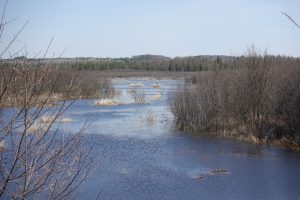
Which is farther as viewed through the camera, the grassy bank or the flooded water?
the grassy bank

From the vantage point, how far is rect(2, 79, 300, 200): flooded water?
51.2 feet

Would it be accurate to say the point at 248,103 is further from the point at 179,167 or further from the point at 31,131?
the point at 31,131

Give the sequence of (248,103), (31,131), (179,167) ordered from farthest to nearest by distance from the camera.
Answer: (248,103)
(179,167)
(31,131)

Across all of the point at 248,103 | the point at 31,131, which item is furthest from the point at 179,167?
the point at 31,131

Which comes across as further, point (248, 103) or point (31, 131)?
point (248, 103)

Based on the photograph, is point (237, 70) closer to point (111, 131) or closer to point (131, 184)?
point (111, 131)

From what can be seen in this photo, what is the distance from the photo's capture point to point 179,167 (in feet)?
62.3

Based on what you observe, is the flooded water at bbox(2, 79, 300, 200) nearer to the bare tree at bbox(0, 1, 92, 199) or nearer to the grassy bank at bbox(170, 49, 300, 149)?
the grassy bank at bbox(170, 49, 300, 149)

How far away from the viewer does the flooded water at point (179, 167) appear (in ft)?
51.2

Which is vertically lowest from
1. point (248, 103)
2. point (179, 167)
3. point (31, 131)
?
point (179, 167)

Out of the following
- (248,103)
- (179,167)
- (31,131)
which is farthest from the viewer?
(248,103)

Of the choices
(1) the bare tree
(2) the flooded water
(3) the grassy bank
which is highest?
(1) the bare tree

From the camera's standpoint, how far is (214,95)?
30.2 metres

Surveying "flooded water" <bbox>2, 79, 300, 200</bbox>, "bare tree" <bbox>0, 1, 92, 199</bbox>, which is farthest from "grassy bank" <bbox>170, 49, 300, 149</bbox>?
"bare tree" <bbox>0, 1, 92, 199</bbox>
